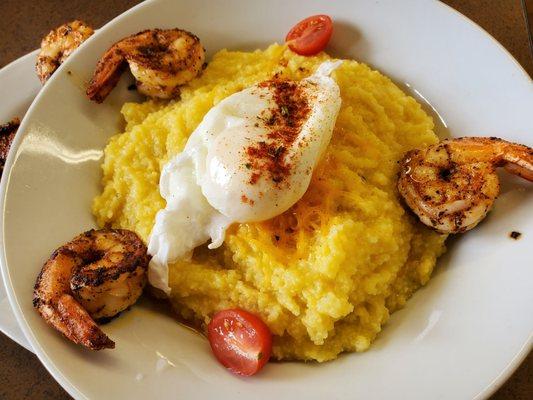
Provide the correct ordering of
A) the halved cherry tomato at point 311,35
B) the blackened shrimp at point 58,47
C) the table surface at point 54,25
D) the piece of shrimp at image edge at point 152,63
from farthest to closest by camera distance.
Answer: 1. the blackened shrimp at point 58,47
2. the halved cherry tomato at point 311,35
3. the piece of shrimp at image edge at point 152,63
4. the table surface at point 54,25

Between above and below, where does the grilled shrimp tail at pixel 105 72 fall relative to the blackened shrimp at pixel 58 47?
below

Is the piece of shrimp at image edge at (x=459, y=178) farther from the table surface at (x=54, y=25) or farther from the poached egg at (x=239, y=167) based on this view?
the table surface at (x=54, y=25)

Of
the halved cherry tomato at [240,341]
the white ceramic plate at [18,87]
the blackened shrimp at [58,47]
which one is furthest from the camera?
the white ceramic plate at [18,87]

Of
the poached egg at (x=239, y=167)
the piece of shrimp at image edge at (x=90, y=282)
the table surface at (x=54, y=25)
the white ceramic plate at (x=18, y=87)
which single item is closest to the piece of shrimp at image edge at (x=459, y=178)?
the poached egg at (x=239, y=167)

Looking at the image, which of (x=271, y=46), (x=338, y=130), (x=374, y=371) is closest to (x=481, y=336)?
(x=374, y=371)

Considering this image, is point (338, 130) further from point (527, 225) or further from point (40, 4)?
point (40, 4)

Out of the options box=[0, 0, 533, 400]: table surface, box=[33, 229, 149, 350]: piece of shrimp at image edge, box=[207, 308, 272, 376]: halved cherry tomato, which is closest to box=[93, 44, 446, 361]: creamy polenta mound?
box=[207, 308, 272, 376]: halved cherry tomato
